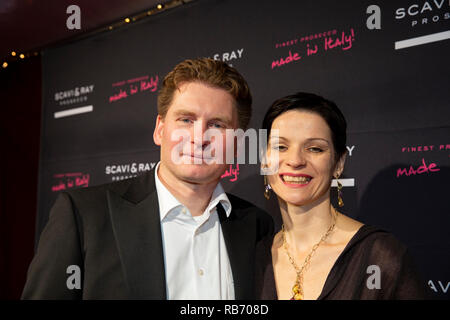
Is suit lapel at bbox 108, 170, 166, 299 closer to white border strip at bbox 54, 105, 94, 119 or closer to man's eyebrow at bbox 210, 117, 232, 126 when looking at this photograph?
man's eyebrow at bbox 210, 117, 232, 126

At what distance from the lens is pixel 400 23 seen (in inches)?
89.6

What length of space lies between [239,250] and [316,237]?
1.13 feet

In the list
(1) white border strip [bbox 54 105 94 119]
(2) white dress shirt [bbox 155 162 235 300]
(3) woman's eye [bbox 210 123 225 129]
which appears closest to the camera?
(2) white dress shirt [bbox 155 162 235 300]

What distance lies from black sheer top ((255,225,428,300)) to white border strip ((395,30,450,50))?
121cm

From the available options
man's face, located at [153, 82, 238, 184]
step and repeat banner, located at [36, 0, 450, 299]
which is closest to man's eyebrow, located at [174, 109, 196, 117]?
man's face, located at [153, 82, 238, 184]

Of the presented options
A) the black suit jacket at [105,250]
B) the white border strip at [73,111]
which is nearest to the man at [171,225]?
the black suit jacket at [105,250]

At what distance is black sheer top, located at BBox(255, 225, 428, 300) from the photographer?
4.81ft

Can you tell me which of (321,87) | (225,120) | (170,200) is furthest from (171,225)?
(321,87)

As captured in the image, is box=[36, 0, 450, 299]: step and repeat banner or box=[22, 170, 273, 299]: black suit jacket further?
box=[36, 0, 450, 299]: step and repeat banner

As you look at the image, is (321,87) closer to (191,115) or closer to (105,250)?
(191,115)

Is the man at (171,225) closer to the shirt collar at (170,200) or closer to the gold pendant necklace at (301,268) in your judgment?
the shirt collar at (170,200)

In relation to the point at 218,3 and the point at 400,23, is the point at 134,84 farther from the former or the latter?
the point at 400,23

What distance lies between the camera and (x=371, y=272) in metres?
1.50

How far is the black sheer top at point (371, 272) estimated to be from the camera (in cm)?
146
